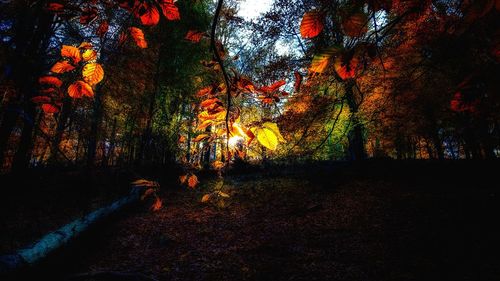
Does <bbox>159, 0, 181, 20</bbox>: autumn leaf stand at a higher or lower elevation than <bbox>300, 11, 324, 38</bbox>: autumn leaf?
higher

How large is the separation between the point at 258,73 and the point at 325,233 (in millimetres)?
6823

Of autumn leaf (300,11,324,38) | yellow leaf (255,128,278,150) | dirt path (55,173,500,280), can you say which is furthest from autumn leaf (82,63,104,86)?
dirt path (55,173,500,280)

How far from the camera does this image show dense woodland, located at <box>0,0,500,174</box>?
48.2 inches

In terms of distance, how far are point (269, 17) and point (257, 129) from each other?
1010 centimetres

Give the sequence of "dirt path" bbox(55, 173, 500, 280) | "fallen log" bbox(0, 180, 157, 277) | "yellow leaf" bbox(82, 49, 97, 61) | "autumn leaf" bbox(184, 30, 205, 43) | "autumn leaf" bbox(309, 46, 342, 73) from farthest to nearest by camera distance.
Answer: "dirt path" bbox(55, 173, 500, 280) < "fallen log" bbox(0, 180, 157, 277) < "autumn leaf" bbox(184, 30, 205, 43) < "yellow leaf" bbox(82, 49, 97, 61) < "autumn leaf" bbox(309, 46, 342, 73)

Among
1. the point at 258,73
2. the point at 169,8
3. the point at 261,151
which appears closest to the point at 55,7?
the point at 169,8

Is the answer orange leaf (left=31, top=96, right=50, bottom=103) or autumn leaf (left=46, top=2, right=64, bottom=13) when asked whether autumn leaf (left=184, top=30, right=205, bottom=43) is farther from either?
orange leaf (left=31, top=96, right=50, bottom=103)

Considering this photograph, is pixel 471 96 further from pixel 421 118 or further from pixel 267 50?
pixel 267 50

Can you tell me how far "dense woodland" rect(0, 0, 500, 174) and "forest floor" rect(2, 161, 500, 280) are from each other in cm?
→ 179

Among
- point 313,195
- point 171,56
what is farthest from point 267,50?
point 313,195

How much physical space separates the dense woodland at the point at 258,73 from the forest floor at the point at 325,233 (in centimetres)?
179

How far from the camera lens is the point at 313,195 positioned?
803 cm

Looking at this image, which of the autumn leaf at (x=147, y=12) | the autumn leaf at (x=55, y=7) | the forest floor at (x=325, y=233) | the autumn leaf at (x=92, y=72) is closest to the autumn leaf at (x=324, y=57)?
the autumn leaf at (x=147, y=12)

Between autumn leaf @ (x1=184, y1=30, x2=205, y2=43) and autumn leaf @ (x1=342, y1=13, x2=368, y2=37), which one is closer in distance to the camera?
autumn leaf @ (x1=342, y1=13, x2=368, y2=37)
